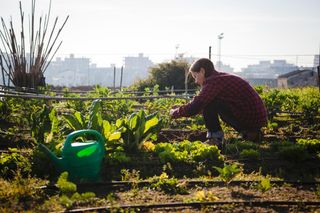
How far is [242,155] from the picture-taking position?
423 centimetres

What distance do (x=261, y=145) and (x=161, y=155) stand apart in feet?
5.46

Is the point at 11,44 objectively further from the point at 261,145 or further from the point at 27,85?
the point at 261,145

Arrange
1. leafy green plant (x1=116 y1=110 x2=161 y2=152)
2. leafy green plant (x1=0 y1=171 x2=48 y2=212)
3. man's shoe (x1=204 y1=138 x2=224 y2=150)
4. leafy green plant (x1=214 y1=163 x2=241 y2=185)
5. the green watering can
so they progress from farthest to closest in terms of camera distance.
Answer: man's shoe (x1=204 y1=138 x2=224 y2=150) → leafy green plant (x1=116 y1=110 x2=161 y2=152) → the green watering can → leafy green plant (x1=214 y1=163 x2=241 y2=185) → leafy green plant (x1=0 y1=171 x2=48 y2=212)

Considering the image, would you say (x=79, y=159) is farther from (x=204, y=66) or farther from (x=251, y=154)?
(x=204, y=66)

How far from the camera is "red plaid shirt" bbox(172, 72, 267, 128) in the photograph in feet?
15.2

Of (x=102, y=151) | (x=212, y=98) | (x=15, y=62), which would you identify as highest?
(x=15, y=62)

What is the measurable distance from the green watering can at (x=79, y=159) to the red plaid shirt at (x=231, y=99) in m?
1.51

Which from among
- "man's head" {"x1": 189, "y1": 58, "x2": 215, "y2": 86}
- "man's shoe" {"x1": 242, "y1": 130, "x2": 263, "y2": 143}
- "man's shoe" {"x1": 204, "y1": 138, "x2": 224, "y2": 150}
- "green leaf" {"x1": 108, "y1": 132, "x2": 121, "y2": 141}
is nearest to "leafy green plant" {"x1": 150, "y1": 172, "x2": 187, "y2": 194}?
"green leaf" {"x1": 108, "y1": 132, "x2": 121, "y2": 141}

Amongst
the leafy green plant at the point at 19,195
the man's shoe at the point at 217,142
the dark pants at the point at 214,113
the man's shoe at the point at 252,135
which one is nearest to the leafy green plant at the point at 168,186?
the leafy green plant at the point at 19,195

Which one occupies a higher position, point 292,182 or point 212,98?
point 212,98

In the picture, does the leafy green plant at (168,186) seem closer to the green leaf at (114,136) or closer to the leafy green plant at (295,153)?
the green leaf at (114,136)

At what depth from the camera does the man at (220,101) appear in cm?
466

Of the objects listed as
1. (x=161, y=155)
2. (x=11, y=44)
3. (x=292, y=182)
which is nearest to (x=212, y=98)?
(x=161, y=155)

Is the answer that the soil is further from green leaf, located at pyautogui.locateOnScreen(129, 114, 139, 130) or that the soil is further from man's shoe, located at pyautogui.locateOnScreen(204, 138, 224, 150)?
man's shoe, located at pyautogui.locateOnScreen(204, 138, 224, 150)
